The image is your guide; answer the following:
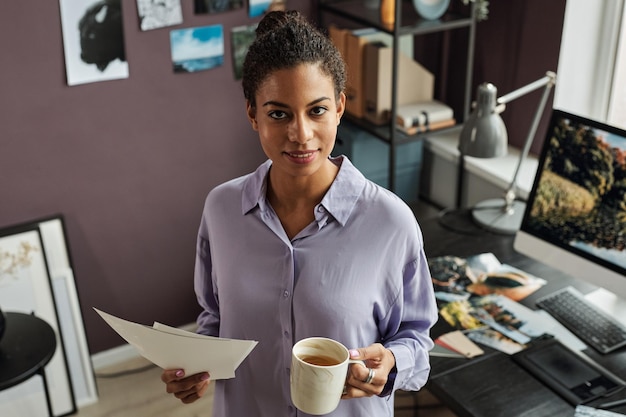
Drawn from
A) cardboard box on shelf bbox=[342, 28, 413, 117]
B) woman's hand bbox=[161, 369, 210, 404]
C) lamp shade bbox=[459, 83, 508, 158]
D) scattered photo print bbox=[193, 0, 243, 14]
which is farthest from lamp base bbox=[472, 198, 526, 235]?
woman's hand bbox=[161, 369, 210, 404]

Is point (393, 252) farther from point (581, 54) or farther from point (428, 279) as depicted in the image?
point (581, 54)

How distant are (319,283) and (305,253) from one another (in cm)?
6

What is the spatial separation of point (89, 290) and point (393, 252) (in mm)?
1764

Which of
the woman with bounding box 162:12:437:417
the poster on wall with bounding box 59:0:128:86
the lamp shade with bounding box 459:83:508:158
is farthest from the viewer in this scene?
the poster on wall with bounding box 59:0:128:86

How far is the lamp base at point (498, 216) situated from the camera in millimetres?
2512

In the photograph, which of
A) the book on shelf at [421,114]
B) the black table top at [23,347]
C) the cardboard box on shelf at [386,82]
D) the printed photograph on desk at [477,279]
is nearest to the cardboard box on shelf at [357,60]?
the cardboard box on shelf at [386,82]

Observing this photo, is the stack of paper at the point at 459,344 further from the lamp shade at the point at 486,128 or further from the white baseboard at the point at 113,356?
the white baseboard at the point at 113,356

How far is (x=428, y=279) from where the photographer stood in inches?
57.6

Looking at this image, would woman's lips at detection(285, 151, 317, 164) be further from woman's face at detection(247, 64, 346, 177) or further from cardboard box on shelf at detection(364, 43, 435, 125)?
cardboard box on shelf at detection(364, 43, 435, 125)

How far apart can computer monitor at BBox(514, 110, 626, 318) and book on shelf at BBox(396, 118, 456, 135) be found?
0.71 m

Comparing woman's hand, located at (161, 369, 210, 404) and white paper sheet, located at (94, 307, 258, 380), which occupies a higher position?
white paper sheet, located at (94, 307, 258, 380)

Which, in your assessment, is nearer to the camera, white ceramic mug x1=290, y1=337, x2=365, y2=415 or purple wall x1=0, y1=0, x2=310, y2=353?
white ceramic mug x1=290, y1=337, x2=365, y2=415

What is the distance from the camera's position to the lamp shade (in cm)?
230

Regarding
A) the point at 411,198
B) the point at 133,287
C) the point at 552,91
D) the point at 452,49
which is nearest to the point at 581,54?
the point at 552,91
